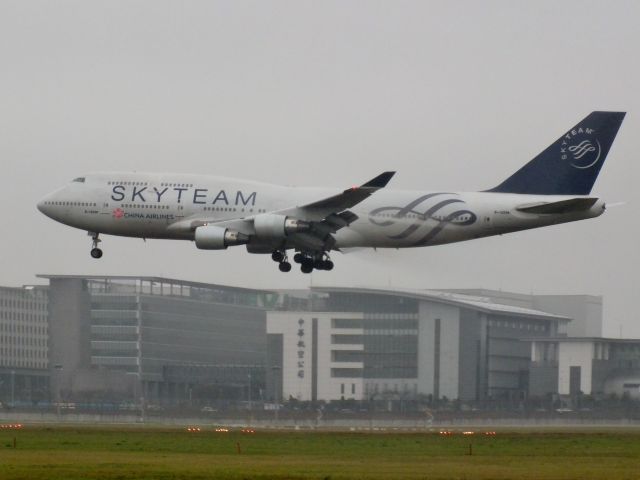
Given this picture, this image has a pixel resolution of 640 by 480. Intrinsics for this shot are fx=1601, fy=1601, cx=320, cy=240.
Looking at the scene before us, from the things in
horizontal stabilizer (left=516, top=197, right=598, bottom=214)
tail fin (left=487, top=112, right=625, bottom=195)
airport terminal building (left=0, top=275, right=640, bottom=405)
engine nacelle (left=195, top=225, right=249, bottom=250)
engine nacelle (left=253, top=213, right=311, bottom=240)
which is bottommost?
airport terminal building (left=0, top=275, right=640, bottom=405)

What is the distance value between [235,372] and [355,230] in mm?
86976

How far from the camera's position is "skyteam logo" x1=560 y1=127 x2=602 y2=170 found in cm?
8938

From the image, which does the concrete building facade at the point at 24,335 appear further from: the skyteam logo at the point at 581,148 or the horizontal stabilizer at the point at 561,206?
the horizontal stabilizer at the point at 561,206

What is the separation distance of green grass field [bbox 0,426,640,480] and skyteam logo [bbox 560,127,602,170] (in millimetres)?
15211

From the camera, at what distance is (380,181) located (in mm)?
84188

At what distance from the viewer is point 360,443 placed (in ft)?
259

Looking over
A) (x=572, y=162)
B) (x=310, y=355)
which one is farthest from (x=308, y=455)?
(x=310, y=355)

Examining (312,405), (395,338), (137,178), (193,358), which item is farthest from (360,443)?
(193,358)

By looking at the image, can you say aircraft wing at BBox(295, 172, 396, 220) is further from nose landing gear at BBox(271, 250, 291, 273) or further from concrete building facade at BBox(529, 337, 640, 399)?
concrete building facade at BBox(529, 337, 640, 399)

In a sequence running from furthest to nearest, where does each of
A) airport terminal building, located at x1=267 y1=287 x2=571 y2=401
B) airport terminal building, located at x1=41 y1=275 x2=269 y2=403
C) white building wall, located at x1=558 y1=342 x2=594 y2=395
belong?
1. airport terminal building, located at x1=41 y1=275 x2=269 y2=403
2. airport terminal building, located at x1=267 y1=287 x2=571 y2=401
3. white building wall, located at x1=558 y1=342 x2=594 y2=395

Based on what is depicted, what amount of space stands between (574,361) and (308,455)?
92.3 meters

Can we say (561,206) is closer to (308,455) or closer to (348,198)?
(348,198)

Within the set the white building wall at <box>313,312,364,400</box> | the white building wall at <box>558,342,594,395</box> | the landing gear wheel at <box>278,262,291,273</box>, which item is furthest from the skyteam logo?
the white building wall at <box>313,312,364,400</box>

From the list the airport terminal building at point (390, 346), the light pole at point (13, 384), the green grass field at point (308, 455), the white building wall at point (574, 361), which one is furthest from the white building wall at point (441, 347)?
the green grass field at point (308, 455)
